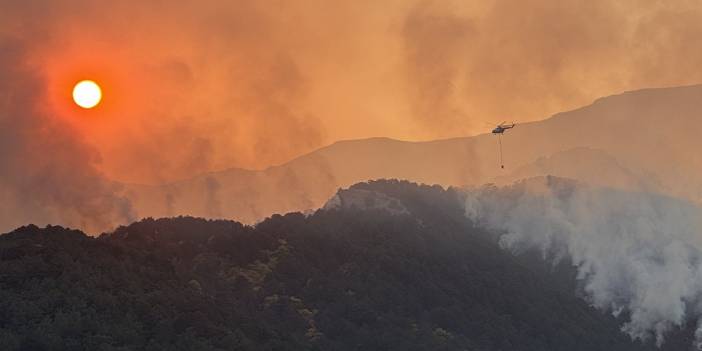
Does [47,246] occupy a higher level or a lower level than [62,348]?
higher

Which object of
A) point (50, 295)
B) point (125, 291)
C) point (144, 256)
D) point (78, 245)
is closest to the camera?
point (50, 295)

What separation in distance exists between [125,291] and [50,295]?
1869cm

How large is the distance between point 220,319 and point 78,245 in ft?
102

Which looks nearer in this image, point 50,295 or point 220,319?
point 50,295

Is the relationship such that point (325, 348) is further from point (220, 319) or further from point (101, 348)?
point (101, 348)

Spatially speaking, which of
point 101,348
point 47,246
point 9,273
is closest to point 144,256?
point 47,246

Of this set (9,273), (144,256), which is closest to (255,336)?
(144,256)

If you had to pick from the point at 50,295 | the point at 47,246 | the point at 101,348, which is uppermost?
the point at 47,246

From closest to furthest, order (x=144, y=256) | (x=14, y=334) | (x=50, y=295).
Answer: (x=14, y=334)
(x=50, y=295)
(x=144, y=256)

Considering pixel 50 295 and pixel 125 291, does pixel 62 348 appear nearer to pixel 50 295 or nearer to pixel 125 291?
pixel 50 295

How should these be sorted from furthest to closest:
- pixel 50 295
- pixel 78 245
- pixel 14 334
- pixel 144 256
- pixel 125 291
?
1. pixel 144 256
2. pixel 78 245
3. pixel 125 291
4. pixel 50 295
5. pixel 14 334

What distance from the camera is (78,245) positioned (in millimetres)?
170625

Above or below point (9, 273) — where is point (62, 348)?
below

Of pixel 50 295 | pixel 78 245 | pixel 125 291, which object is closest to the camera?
pixel 50 295
